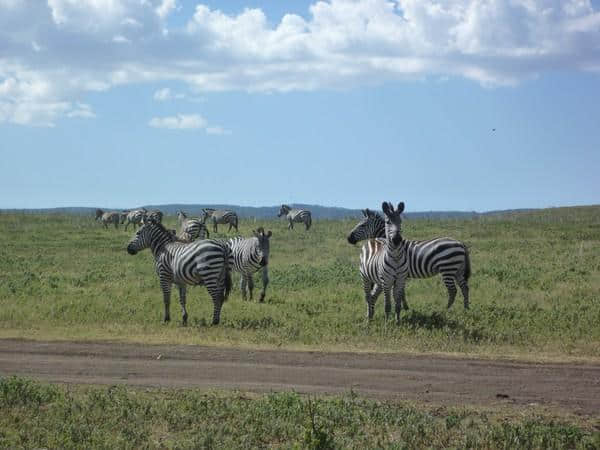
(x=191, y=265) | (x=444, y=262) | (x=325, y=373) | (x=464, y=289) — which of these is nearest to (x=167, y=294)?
(x=191, y=265)

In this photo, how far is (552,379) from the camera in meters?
12.5

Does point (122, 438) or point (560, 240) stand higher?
point (560, 240)

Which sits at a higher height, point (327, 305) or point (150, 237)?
point (150, 237)

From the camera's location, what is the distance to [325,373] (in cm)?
1295

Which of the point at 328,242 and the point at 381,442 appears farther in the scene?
the point at 328,242

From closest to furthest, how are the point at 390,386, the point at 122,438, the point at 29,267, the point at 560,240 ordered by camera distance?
1. the point at 122,438
2. the point at 390,386
3. the point at 29,267
4. the point at 560,240

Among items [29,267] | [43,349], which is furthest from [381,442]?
[29,267]

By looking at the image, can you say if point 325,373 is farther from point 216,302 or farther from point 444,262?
point 444,262

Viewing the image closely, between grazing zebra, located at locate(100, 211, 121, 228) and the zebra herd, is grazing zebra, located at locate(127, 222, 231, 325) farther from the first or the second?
grazing zebra, located at locate(100, 211, 121, 228)

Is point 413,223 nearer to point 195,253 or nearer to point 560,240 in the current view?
point 560,240

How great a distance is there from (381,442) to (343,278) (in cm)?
1798

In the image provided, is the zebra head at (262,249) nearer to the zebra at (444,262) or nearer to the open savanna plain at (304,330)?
the open savanna plain at (304,330)

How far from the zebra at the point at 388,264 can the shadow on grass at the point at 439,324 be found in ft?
1.43

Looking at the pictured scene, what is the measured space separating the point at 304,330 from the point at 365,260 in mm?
3052
